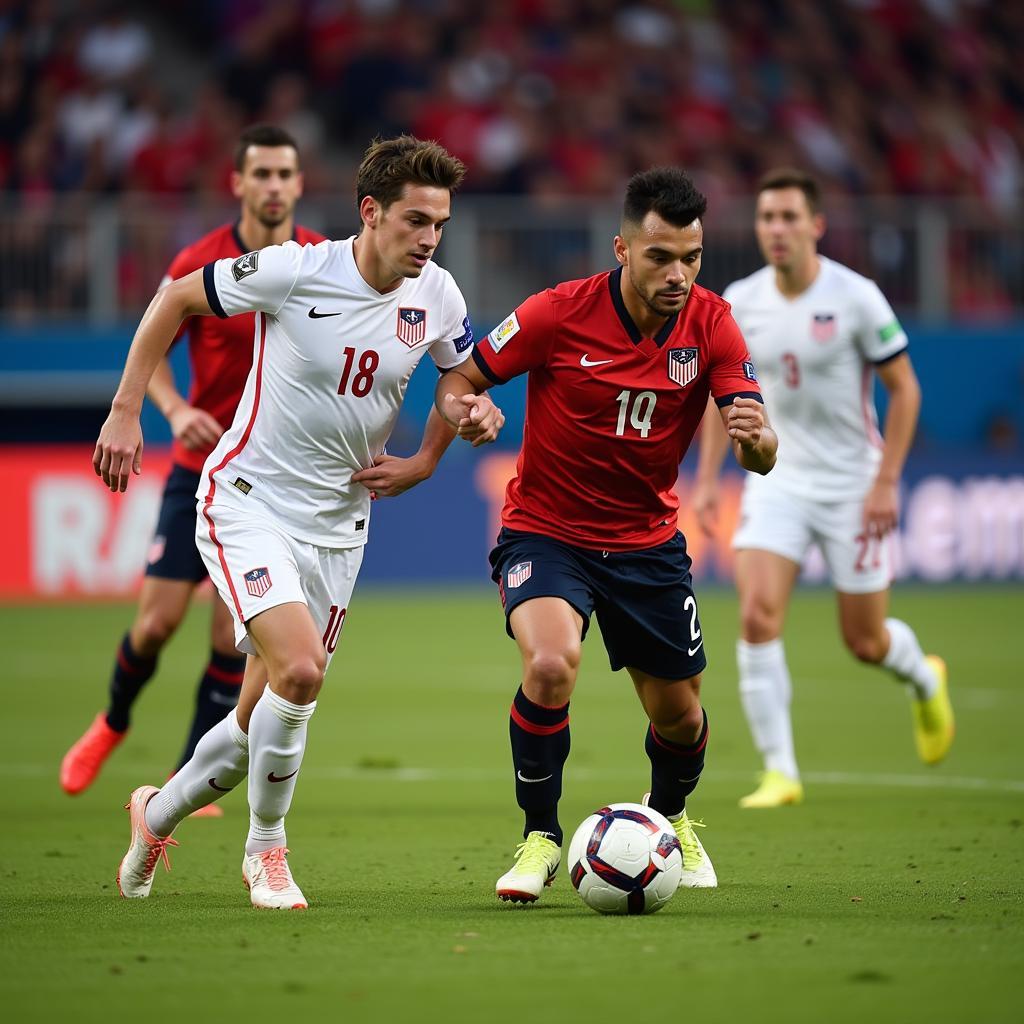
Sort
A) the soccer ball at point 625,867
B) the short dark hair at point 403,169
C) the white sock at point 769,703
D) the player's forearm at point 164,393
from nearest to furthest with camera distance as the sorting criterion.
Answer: the soccer ball at point 625,867, the short dark hair at point 403,169, the player's forearm at point 164,393, the white sock at point 769,703

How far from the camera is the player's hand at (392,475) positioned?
6.08 meters

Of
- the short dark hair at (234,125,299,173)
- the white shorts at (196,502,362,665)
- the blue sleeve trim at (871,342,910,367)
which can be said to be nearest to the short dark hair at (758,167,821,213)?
the blue sleeve trim at (871,342,910,367)

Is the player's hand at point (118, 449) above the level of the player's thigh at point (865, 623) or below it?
above

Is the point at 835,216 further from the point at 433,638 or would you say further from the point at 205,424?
the point at 205,424

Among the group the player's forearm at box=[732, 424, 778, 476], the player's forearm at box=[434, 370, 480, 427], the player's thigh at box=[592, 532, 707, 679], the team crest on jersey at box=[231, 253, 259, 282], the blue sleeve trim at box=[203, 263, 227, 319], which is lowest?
the player's thigh at box=[592, 532, 707, 679]

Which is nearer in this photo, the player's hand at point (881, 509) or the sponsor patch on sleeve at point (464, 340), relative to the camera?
the sponsor patch on sleeve at point (464, 340)

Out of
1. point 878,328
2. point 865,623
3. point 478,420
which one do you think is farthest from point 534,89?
point 478,420

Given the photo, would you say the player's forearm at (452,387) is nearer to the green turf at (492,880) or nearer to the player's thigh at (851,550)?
the green turf at (492,880)

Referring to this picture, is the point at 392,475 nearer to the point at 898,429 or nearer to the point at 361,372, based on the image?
the point at 361,372

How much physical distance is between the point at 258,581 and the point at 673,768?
1587 millimetres

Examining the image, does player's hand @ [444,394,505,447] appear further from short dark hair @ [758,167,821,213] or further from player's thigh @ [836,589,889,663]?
player's thigh @ [836,589,889,663]

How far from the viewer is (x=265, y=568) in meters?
5.80

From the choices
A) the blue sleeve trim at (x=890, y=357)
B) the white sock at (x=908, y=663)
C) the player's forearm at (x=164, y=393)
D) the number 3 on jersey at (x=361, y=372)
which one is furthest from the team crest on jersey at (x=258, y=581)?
the white sock at (x=908, y=663)

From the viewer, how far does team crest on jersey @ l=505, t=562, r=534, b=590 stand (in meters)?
5.96
